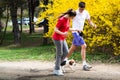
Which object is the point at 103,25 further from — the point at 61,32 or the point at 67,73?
the point at 61,32

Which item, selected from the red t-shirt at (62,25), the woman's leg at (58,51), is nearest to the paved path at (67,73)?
the woman's leg at (58,51)

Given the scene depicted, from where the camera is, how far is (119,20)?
1302cm

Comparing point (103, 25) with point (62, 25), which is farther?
point (103, 25)

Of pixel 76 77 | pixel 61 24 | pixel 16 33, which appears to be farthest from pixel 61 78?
pixel 16 33

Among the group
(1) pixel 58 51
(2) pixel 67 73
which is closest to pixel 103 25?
(2) pixel 67 73

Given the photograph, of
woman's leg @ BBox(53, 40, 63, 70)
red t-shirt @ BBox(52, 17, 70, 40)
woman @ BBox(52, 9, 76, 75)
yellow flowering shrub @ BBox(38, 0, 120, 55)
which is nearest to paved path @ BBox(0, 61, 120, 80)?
woman's leg @ BBox(53, 40, 63, 70)

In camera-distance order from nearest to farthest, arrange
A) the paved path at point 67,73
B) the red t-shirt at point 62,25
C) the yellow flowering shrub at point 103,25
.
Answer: the paved path at point 67,73 → the red t-shirt at point 62,25 → the yellow flowering shrub at point 103,25

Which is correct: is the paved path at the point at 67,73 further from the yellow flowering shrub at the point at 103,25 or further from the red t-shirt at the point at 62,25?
the yellow flowering shrub at the point at 103,25

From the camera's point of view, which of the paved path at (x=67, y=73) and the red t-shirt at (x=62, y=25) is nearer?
Result: the paved path at (x=67, y=73)

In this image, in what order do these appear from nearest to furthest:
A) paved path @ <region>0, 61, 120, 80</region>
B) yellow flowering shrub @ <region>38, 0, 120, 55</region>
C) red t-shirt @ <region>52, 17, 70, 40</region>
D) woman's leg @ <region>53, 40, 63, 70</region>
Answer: paved path @ <region>0, 61, 120, 80</region>
red t-shirt @ <region>52, 17, 70, 40</region>
woman's leg @ <region>53, 40, 63, 70</region>
yellow flowering shrub @ <region>38, 0, 120, 55</region>

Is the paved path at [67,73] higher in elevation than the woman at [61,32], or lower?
lower

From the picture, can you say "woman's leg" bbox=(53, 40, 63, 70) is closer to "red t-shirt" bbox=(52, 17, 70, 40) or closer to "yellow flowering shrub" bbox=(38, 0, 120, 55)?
"red t-shirt" bbox=(52, 17, 70, 40)

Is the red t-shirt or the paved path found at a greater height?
the red t-shirt

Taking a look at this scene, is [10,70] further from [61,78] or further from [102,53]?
[102,53]
